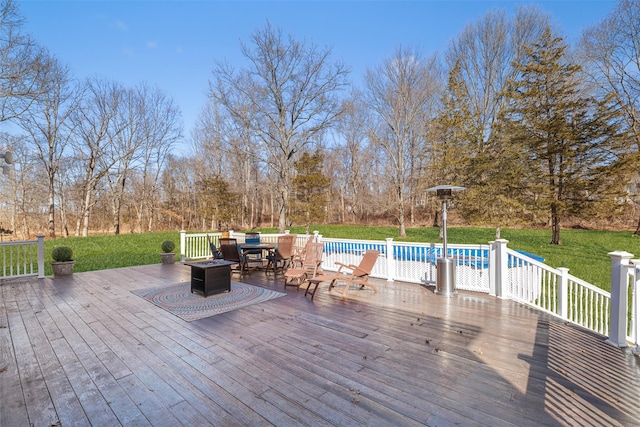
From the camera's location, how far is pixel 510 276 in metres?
5.56

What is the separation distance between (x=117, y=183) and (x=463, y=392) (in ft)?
85.3

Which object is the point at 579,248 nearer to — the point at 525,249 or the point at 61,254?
the point at 525,249

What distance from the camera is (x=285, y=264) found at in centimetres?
851

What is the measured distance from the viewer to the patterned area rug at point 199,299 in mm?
4637

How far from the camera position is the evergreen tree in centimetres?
1193

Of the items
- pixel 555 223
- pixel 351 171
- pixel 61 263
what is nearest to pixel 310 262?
pixel 61 263

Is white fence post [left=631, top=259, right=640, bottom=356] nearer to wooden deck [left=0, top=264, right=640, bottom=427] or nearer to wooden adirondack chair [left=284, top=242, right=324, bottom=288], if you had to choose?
wooden deck [left=0, top=264, right=640, bottom=427]

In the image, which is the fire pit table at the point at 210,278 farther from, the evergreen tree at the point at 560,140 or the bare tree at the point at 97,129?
the bare tree at the point at 97,129

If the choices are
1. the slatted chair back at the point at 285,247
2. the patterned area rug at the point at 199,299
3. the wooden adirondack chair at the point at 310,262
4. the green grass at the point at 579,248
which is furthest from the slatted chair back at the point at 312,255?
the green grass at the point at 579,248

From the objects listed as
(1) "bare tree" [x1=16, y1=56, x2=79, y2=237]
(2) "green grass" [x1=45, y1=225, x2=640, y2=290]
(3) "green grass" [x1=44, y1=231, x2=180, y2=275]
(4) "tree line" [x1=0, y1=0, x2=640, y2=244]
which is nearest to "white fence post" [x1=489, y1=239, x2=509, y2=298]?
(2) "green grass" [x1=45, y1=225, x2=640, y2=290]

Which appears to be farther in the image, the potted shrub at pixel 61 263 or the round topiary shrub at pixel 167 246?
the round topiary shrub at pixel 167 246

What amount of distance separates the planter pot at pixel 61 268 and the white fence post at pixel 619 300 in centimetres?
1078

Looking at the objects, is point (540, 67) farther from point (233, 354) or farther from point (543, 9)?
point (233, 354)

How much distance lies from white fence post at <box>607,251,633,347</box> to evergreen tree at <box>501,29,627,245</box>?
10.7 m
